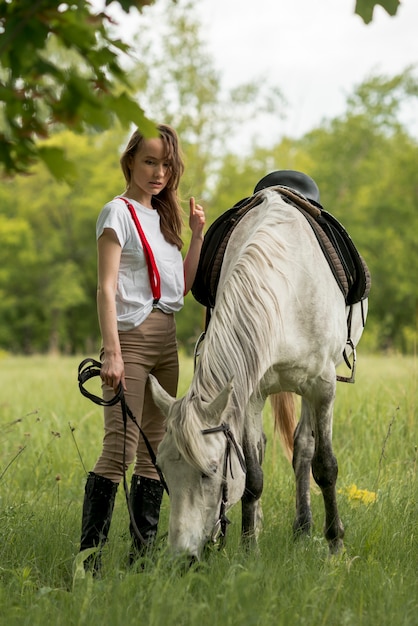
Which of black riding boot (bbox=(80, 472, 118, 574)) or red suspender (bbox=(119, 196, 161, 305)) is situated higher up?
red suspender (bbox=(119, 196, 161, 305))

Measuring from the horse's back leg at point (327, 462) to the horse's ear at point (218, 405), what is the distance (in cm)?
96

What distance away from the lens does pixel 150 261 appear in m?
3.35

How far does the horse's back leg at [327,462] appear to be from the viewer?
3619 mm

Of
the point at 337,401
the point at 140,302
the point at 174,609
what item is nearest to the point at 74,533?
the point at 140,302

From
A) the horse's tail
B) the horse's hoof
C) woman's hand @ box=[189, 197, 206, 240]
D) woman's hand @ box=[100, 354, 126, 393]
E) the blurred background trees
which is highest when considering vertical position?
the blurred background trees

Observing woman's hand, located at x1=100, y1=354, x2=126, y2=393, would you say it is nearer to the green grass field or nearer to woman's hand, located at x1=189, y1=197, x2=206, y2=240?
the green grass field

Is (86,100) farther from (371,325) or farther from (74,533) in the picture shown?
(371,325)

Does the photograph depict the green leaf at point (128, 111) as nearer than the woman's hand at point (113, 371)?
Yes

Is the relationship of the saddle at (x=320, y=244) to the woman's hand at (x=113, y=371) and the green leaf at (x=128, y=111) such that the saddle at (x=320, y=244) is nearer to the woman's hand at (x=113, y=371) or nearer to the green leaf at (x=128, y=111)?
the woman's hand at (x=113, y=371)

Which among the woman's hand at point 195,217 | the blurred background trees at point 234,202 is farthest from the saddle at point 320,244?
the blurred background trees at point 234,202

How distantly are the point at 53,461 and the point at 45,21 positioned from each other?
12.4 ft

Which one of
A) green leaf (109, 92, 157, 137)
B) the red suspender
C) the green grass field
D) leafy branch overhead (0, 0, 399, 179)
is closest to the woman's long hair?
the red suspender

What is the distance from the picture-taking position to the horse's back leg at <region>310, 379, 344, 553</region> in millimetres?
3619

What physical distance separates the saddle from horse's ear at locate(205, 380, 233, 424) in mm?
1199
